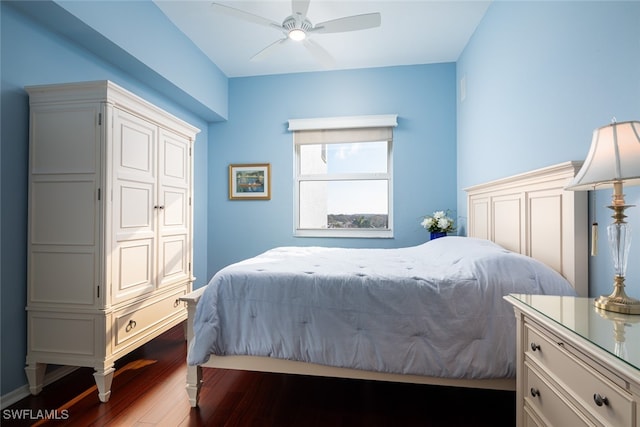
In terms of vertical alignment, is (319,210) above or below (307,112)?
below

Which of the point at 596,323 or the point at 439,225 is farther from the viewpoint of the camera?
the point at 439,225

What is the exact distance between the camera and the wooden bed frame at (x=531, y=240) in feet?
4.75

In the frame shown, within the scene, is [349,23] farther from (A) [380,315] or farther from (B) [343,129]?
(A) [380,315]

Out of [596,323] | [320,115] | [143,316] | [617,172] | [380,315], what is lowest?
[143,316]

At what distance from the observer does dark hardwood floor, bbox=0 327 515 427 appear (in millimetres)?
1582

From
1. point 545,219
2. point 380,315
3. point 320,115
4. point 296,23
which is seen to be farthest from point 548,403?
point 320,115

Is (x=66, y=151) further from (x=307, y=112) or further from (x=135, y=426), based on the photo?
(x=307, y=112)

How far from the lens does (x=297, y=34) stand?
2348 millimetres

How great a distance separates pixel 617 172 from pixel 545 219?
0.89 meters

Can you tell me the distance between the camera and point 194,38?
10.0 ft

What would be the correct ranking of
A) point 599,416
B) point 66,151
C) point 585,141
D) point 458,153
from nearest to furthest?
point 599,416, point 585,141, point 66,151, point 458,153

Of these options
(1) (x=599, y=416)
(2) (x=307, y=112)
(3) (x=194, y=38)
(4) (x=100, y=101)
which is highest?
(3) (x=194, y=38)

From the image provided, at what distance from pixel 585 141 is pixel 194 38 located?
330 cm

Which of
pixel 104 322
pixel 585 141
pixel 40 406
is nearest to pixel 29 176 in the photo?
pixel 104 322
